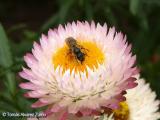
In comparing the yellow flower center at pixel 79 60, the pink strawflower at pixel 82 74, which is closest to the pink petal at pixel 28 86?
the pink strawflower at pixel 82 74

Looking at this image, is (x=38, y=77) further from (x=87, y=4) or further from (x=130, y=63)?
(x=87, y=4)

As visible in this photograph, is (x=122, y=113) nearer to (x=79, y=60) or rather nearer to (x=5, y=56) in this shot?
(x=79, y=60)

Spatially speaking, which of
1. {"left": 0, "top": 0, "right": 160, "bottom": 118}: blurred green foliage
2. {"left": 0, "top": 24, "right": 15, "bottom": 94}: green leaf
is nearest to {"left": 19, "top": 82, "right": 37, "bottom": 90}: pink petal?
{"left": 0, "top": 24, "right": 15, "bottom": 94}: green leaf

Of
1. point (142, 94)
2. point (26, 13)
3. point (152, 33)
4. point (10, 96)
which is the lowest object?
point (142, 94)

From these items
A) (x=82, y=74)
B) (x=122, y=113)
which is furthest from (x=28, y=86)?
(x=122, y=113)

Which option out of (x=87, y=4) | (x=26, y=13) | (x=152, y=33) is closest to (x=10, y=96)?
(x=87, y=4)

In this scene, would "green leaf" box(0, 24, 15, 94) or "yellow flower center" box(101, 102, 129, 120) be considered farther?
"green leaf" box(0, 24, 15, 94)

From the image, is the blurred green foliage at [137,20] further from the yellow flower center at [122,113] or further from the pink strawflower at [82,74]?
the pink strawflower at [82,74]

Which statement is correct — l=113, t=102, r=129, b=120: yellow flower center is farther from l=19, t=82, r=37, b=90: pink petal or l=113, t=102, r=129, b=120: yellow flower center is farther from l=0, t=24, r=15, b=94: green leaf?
l=0, t=24, r=15, b=94: green leaf
